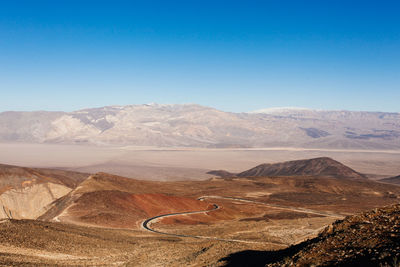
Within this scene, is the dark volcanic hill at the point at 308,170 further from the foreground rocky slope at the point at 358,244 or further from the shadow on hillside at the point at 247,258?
the foreground rocky slope at the point at 358,244

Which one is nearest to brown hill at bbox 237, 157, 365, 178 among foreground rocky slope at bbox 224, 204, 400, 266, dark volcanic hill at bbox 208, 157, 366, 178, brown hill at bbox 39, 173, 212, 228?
dark volcanic hill at bbox 208, 157, 366, 178

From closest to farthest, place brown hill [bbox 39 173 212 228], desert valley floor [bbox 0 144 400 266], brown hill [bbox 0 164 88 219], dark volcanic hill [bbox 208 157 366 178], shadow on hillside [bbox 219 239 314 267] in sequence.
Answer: shadow on hillside [bbox 219 239 314 267] < desert valley floor [bbox 0 144 400 266] < brown hill [bbox 39 173 212 228] < brown hill [bbox 0 164 88 219] < dark volcanic hill [bbox 208 157 366 178]

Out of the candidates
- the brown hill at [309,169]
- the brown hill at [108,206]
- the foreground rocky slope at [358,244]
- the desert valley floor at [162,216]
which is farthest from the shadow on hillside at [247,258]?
the brown hill at [309,169]

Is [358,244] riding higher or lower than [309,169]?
higher

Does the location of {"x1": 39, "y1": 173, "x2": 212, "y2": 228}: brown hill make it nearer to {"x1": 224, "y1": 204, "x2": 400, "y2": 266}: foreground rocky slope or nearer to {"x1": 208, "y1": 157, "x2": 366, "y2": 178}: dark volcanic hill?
{"x1": 224, "y1": 204, "x2": 400, "y2": 266}: foreground rocky slope

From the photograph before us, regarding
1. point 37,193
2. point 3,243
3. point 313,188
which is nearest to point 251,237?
point 3,243

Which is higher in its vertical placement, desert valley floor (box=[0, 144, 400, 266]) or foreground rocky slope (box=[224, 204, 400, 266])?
foreground rocky slope (box=[224, 204, 400, 266])

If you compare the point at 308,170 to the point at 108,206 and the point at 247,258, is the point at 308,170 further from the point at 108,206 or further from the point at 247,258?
the point at 247,258

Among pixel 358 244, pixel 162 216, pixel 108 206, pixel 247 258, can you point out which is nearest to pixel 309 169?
pixel 162 216

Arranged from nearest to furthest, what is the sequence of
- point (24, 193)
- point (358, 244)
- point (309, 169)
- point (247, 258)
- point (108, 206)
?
point (358, 244) → point (247, 258) → point (108, 206) → point (24, 193) → point (309, 169)
